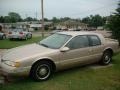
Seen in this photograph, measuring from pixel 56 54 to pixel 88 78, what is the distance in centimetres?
131

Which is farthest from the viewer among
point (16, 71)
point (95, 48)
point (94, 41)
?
point (94, 41)

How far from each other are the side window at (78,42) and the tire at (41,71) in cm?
104

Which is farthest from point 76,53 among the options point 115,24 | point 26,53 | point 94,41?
point 115,24

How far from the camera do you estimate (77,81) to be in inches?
232


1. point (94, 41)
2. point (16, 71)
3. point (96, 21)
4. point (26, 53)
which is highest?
point (96, 21)

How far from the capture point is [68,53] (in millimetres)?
6332

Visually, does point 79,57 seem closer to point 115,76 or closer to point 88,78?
point 88,78

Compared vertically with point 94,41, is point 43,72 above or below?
below

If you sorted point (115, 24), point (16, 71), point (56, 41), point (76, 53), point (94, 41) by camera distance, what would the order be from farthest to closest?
point (115, 24) → point (94, 41) → point (56, 41) → point (76, 53) → point (16, 71)

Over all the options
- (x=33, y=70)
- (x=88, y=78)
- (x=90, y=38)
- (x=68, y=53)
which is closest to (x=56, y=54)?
(x=68, y=53)

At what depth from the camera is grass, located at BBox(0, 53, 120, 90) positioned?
212 inches

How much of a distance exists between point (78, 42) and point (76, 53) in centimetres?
44

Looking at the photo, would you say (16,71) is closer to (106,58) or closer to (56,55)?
(56,55)

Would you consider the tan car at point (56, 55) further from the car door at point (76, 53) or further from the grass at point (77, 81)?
the grass at point (77, 81)
